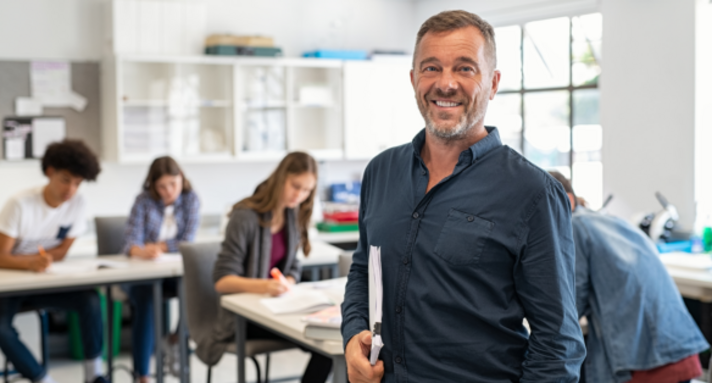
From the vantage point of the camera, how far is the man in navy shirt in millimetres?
1289

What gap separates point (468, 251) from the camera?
1316 millimetres

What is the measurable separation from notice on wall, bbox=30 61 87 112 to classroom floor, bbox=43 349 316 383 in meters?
1.80

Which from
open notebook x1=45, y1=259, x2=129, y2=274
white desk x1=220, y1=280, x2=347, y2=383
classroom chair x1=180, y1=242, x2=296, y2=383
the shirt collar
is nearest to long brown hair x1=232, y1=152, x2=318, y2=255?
classroom chair x1=180, y1=242, x2=296, y2=383

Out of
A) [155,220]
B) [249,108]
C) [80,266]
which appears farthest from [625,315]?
[249,108]

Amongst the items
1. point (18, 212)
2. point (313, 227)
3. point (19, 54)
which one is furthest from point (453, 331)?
point (19, 54)

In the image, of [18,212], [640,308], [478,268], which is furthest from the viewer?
[18,212]

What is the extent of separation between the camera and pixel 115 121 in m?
5.12

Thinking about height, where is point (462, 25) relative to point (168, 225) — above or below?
above

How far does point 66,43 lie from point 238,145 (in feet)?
4.65

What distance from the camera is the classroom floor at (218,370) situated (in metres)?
4.42

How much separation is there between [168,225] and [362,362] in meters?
3.02

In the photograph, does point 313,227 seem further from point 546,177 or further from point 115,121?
point 546,177

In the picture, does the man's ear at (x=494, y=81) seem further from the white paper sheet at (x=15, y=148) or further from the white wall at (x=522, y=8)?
the white paper sheet at (x=15, y=148)

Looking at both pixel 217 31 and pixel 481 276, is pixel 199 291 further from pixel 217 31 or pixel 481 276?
pixel 217 31
